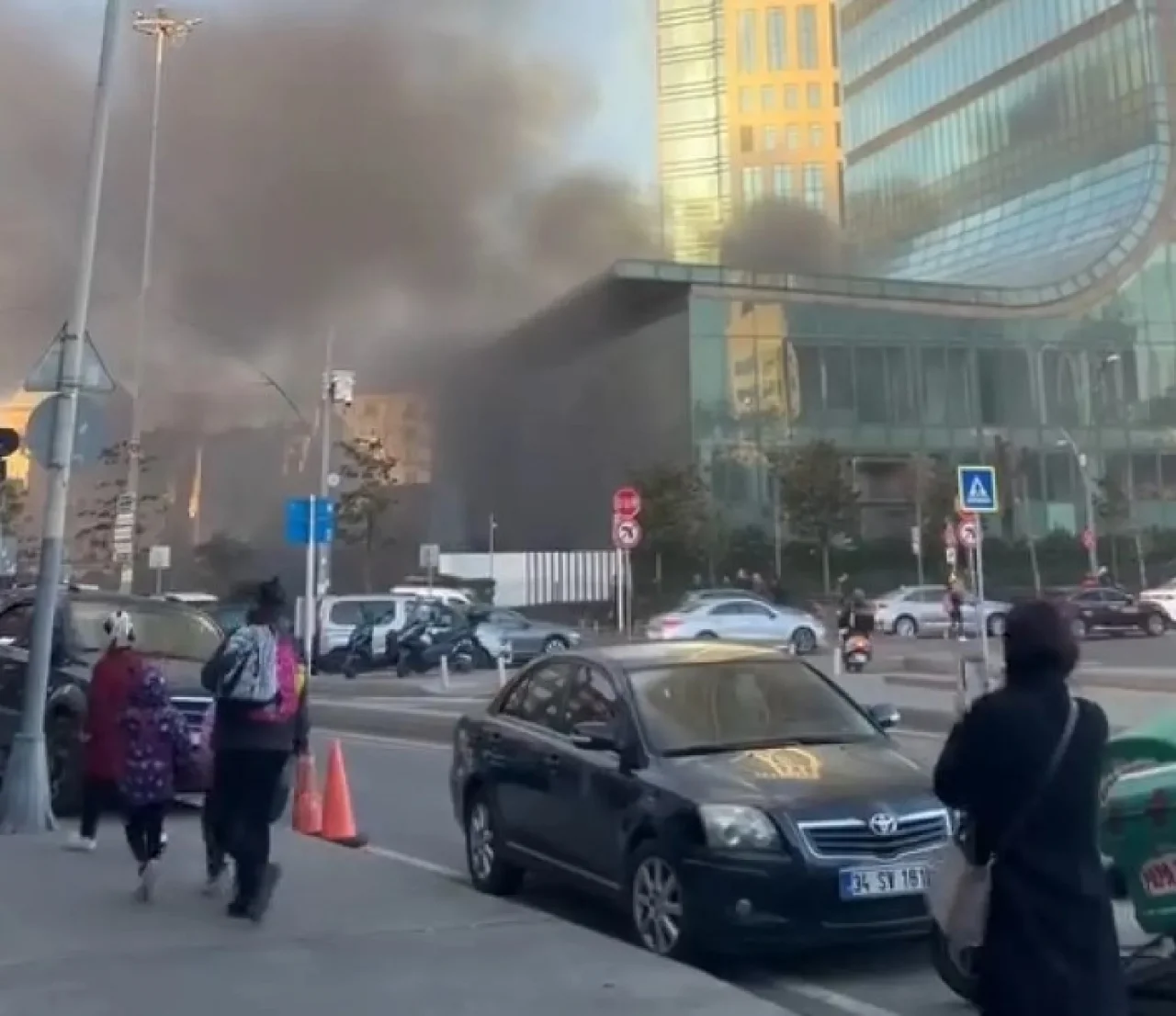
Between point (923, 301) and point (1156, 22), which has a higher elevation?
point (1156, 22)

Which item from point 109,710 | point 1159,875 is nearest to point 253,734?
point 109,710

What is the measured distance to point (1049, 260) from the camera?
200 feet

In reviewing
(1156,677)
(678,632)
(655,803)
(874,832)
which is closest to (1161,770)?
(874,832)

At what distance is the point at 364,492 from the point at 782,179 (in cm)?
4807

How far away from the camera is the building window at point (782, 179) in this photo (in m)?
95.3

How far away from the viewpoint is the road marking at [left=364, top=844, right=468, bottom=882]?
8750 millimetres

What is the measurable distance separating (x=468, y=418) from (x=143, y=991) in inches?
2437

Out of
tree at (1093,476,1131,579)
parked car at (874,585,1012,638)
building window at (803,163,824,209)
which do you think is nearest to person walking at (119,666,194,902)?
parked car at (874,585,1012,638)

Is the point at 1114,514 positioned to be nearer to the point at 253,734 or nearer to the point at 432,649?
the point at 432,649

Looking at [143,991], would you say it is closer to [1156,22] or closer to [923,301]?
[923,301]

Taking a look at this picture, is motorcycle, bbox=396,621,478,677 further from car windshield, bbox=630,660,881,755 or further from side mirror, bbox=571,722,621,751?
side mirror, bbox=571,722,621,751

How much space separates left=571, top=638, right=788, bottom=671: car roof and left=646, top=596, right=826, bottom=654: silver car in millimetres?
24241

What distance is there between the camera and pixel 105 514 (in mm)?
55500

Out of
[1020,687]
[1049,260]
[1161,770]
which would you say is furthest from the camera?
[1049,260]
